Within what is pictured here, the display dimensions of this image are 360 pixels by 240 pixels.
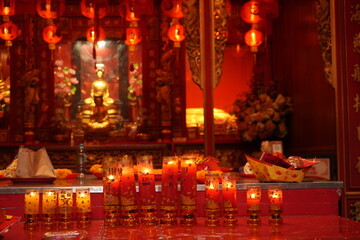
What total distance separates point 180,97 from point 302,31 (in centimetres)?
164

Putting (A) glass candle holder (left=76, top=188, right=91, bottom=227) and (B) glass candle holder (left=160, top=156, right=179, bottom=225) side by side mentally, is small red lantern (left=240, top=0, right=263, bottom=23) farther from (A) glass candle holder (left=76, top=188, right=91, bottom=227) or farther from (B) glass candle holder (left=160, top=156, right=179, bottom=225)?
(A) glass candle holder (left=76, top=188, right=91, bottom=227)

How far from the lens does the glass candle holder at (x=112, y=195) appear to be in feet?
7.30

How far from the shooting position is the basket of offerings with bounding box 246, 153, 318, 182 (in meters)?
2.80

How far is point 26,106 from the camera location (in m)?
6.80

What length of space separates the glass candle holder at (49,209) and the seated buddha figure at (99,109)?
15.2 feet

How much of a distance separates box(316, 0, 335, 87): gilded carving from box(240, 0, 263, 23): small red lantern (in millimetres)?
730

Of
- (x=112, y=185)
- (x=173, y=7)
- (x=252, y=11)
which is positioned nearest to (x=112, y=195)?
(x=112, y=185)

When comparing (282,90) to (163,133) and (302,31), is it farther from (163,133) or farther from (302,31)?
(163,133)

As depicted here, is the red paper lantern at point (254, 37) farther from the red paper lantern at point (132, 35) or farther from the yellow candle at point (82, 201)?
the yellow candle at point (82, 201)

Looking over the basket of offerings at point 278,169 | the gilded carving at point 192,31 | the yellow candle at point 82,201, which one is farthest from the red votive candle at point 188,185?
the gilded carving at point 192,31

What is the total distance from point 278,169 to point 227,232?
0.79m

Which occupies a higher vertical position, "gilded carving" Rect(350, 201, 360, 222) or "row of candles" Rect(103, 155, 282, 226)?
"row of candles" Rect(103, 155, 282, 226)

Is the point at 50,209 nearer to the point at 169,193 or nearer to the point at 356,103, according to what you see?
the point at 169,193

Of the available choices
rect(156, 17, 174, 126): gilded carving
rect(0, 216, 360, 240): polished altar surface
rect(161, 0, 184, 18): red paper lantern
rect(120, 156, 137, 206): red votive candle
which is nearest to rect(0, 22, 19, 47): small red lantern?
rect(161, 0, 184, 18): red paper lantern
